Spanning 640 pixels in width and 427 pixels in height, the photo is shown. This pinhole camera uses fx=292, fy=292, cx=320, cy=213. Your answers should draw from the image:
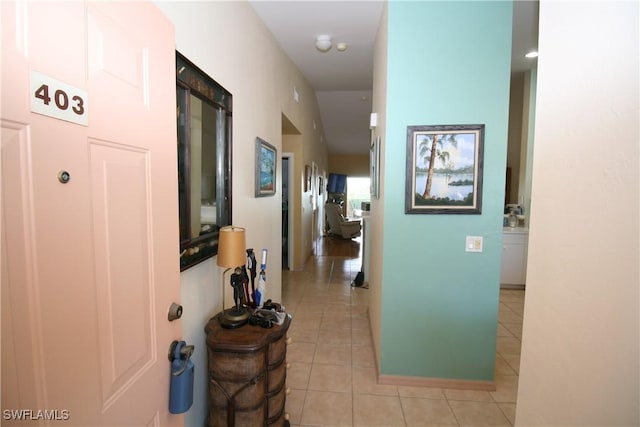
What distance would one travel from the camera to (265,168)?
8.98ft

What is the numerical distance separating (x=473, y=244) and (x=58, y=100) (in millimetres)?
2320

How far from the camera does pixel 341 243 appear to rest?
8102 millimetres

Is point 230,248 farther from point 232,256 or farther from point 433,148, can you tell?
point 433,148

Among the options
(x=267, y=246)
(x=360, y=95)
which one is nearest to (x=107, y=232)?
(x=267, y=246)

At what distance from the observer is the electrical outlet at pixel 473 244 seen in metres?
2.14

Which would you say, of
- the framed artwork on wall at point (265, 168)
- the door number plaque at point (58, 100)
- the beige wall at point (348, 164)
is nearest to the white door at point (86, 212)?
the door number plaque at point (58, 100)

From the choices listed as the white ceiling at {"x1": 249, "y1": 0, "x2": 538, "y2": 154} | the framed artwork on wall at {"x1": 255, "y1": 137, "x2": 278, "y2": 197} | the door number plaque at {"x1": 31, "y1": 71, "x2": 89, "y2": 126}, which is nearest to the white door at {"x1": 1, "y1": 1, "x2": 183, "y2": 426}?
the door number plaque at {"x1": 31, "y1": 71, "x2": 89, "y2": 126}

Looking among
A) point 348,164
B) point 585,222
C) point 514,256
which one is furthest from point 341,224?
point 585,222

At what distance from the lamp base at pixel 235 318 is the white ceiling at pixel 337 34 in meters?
2.38

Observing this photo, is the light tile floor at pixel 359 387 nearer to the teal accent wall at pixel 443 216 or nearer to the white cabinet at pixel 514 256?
the teal accent wall at pixel 443 216

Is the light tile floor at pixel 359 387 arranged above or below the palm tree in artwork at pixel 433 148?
below

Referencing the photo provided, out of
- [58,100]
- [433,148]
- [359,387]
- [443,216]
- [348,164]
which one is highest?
[348,164]

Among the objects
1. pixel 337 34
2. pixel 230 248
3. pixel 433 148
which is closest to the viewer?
pixel 230 248

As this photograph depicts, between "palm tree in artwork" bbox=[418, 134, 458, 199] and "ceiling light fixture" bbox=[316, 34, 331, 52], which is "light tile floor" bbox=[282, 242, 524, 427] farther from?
"ceiling light fixture" bbox=[316, 34, 331, 52]
